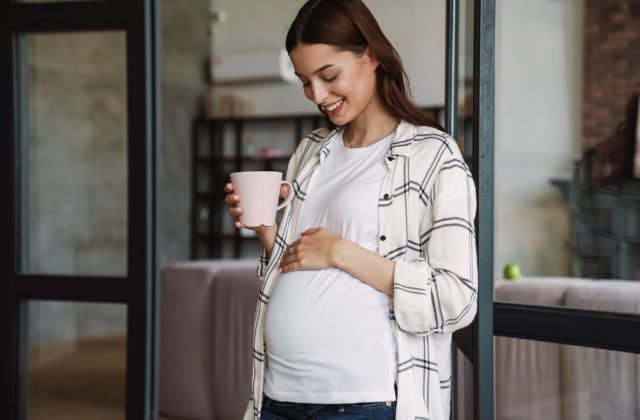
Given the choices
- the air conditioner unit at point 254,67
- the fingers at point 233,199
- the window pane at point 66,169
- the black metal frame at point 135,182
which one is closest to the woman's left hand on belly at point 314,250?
the fingers at point 233,199

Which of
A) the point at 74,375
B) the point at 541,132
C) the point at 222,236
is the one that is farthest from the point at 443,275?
the point at 222,236

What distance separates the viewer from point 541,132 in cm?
529

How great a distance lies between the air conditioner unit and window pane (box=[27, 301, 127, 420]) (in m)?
5.43

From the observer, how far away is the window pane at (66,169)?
198 centimetres

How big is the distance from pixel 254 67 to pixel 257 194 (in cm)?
671

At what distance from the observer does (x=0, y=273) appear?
1875 millimetres

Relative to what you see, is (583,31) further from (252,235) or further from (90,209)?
(252,235)

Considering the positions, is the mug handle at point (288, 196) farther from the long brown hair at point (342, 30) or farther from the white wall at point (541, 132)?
the white wall at point (541, 132)

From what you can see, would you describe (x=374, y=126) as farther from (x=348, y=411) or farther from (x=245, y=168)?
(x=245, y=168)

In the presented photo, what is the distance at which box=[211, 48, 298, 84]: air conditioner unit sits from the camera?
7.52 metres

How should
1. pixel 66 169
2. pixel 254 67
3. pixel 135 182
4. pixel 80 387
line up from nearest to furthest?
pixel 135 182, pixel 80 387, pixel 66 169, pixel 254 67

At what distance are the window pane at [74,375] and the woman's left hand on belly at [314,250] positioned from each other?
846 mm

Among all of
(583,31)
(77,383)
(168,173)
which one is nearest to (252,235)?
(168,173)

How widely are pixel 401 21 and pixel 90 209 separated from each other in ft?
9.61
